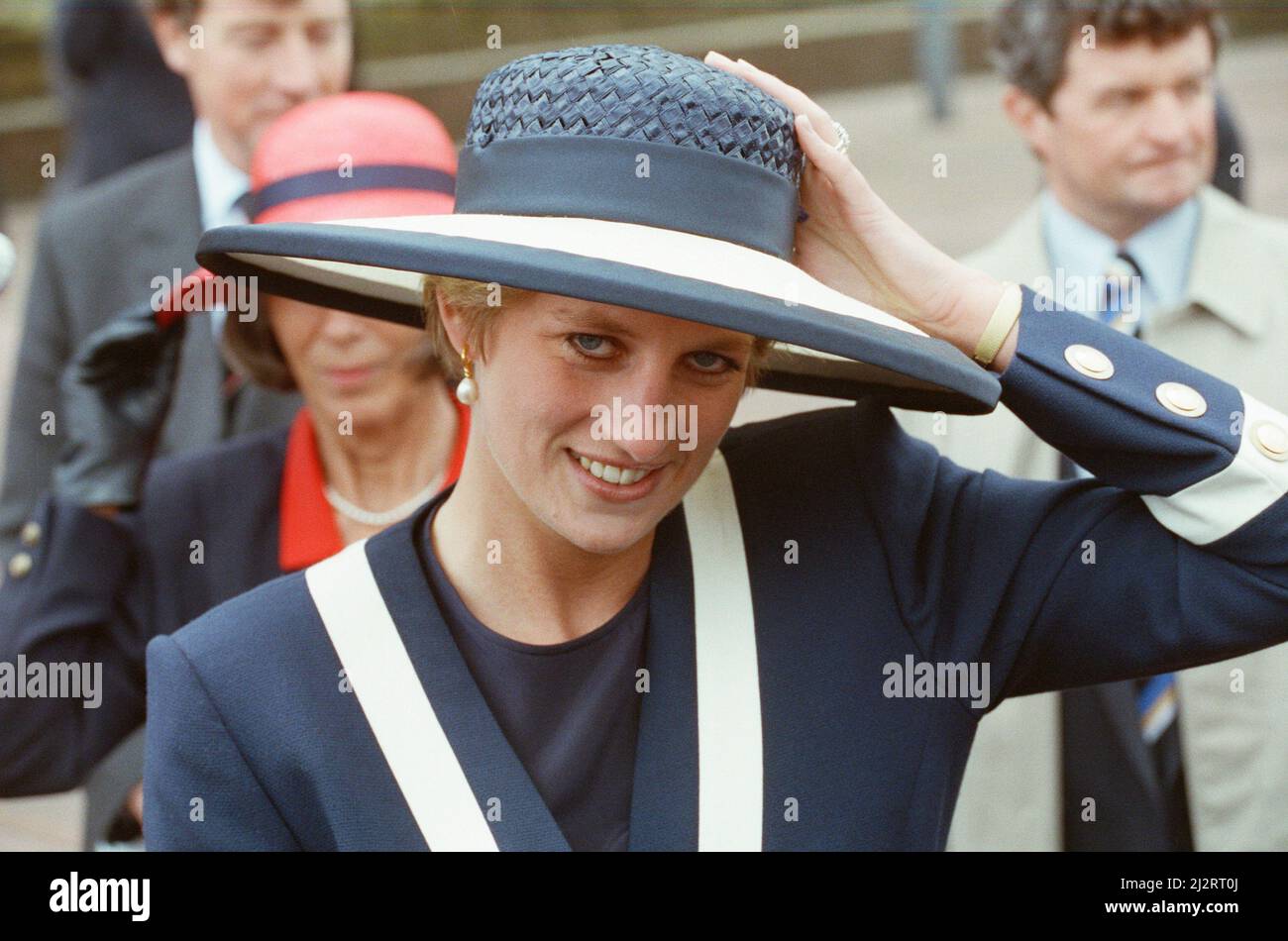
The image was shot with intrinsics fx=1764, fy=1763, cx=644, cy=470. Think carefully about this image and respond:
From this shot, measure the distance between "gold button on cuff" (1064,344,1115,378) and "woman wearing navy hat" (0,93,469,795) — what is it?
47.7 inches

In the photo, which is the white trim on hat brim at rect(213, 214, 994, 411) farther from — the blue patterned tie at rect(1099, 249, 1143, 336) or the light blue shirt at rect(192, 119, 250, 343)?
the light blue shirt at rect(192, 119, 250, 343)

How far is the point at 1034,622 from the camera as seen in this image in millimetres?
2102

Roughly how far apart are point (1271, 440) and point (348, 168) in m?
1.61

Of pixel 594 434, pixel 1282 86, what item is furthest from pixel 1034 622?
pixel 1282 86

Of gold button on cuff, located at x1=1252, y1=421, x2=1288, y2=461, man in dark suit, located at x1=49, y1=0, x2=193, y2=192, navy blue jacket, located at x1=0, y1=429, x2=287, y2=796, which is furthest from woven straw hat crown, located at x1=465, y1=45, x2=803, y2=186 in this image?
man in dark suit, located at x1=49, y1=0, x2=193, y2=192

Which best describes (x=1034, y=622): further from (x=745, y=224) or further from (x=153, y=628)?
(x=153, y=628)

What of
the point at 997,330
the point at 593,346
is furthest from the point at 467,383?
the point at 997,330

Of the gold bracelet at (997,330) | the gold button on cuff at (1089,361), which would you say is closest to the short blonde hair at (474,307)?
the gold bracelet at (997,330)

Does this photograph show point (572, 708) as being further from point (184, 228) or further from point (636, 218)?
point (184, 228)

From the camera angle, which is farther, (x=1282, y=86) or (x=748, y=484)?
(x=1282, y=86)

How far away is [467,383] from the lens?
6.82ft

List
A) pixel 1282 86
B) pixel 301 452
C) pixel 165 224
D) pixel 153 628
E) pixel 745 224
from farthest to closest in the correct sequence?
1. pixel 1282 86
2. pixel 165 224
3. pixel 301 452
4. pixel 153 628
5. pixel 745 224

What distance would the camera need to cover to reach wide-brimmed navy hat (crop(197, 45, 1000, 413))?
1.72 meters
